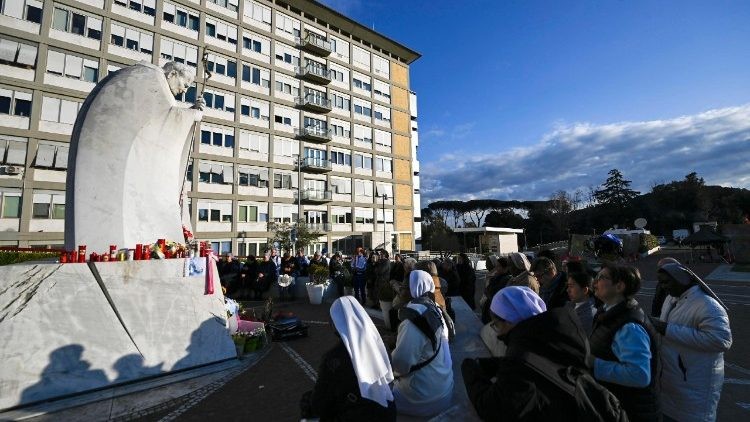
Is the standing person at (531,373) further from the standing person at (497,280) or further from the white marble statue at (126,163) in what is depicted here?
the white marble statue at (126,163)

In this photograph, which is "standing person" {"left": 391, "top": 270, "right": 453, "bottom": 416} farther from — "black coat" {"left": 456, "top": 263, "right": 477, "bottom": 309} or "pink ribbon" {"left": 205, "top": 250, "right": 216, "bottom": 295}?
"black coat" {"left": 456, "top": 263, "right": 477, "bottom": 309}

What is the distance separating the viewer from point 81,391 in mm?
5035

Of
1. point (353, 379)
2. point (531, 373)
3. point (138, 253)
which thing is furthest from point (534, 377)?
point (138, 253)

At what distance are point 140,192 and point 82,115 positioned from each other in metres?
1.72

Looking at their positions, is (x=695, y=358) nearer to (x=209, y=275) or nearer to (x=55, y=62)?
(x=209, y=275)

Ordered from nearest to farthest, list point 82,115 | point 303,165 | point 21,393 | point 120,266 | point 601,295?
point 601,295 < point 21,393 < point 120,266 < point 82,115 < point 303,165

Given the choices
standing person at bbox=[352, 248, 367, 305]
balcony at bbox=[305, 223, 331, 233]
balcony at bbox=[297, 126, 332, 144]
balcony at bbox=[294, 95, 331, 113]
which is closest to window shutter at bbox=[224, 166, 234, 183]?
balcony at bbox=[297, 126, 332, 144]

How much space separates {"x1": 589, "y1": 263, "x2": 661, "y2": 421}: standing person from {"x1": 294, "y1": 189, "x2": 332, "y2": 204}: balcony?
118ft

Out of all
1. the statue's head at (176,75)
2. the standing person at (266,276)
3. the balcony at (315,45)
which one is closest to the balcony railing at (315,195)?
the balcony at (315,45)

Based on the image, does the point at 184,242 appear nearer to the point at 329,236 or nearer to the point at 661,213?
the point at 329,236

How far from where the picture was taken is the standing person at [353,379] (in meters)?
2.21

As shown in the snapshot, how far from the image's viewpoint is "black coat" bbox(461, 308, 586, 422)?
1.74 metres

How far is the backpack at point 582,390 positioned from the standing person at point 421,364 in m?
1.38

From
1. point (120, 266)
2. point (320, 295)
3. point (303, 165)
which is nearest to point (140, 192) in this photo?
point (120, 266)
